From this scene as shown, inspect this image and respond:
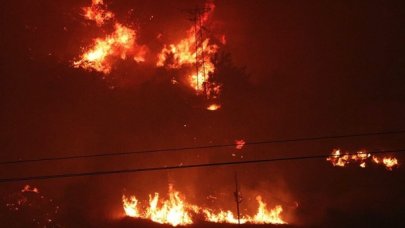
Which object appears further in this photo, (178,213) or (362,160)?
(362,160)

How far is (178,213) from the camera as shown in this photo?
34.1m

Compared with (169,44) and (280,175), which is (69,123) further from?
(280,175)

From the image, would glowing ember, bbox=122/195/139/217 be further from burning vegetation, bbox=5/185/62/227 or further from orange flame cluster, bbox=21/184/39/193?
orange flame cluster, bbox=21/184/39/193

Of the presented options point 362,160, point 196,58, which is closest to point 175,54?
point 196,58

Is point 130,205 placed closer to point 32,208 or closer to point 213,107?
point 32,208

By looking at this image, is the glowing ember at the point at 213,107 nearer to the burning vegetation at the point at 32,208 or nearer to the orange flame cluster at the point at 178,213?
the orange flame cluster at the point at 178,213

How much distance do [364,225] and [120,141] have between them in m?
23.4

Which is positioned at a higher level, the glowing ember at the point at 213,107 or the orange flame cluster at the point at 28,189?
the glowing ember at the point at 213,107

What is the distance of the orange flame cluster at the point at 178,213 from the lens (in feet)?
110

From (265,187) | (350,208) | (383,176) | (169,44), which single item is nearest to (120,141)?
(169,44)

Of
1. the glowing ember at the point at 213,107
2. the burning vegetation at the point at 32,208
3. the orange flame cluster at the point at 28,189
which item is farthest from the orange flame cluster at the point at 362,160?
the orange flame cluster at the point at 28,189

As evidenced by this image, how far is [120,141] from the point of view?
115ft

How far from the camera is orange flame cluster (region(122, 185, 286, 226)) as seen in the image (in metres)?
33.6

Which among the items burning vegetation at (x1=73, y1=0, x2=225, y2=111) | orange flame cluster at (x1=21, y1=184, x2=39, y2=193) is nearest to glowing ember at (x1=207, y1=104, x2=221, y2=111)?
burning vegetation at (x1=73, y1=0, x2=225, y2=111)
